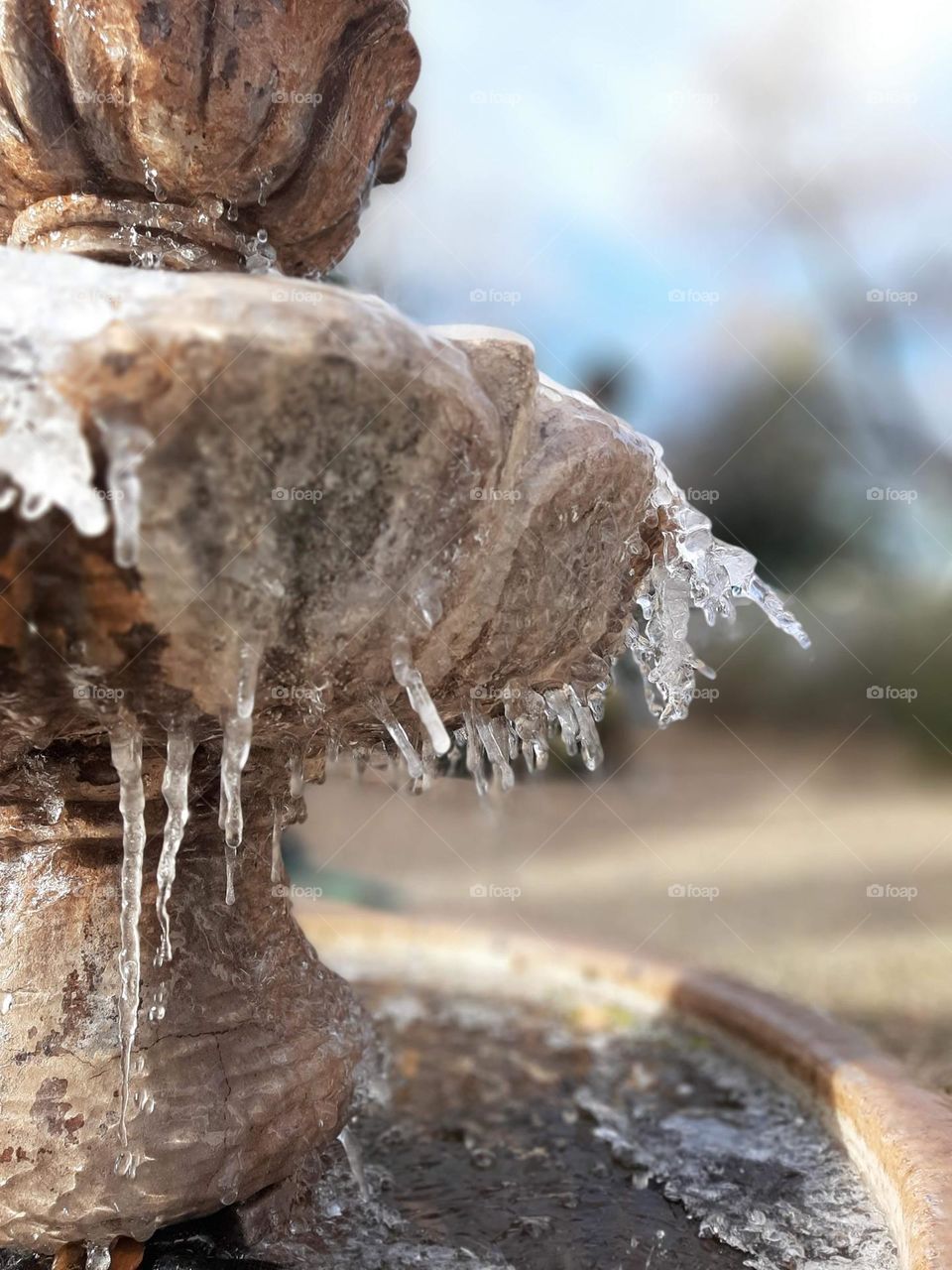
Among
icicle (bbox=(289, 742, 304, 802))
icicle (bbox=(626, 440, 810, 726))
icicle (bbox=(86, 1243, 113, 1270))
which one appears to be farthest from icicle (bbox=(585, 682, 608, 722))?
icicle (bbox=(86, 1243, 113, 1270))

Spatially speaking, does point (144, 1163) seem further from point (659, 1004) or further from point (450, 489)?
point (659, 1004)

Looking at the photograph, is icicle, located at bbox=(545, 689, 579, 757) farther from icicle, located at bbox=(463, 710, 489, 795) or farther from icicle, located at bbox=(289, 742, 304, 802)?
icicle, located at bbox=(289, 742, 304, 802)

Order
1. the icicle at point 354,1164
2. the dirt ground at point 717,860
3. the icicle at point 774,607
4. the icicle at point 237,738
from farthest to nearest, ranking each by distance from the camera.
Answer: the dirt ground at point 717,860 < the icicle at point 354,1164 < the icicle at point 774,607 < the icicle at point 237,738

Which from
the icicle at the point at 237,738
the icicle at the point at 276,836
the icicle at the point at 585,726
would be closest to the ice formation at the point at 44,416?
the icicle at the point at 237,738

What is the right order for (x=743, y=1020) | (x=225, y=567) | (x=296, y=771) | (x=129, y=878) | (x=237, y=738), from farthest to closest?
(x=743, y=1020)
(x=296, y=771)
(x=129, y=878)
(x=237, y=738)
(x=225, y=567)

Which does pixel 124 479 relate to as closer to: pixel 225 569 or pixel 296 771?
pixel 225 569

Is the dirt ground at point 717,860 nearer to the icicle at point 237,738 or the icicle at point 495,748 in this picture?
the icicle at point 495,748

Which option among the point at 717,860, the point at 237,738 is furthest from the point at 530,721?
the point at 717,860

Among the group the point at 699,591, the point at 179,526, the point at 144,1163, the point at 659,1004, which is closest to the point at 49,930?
the point at 144,1163
